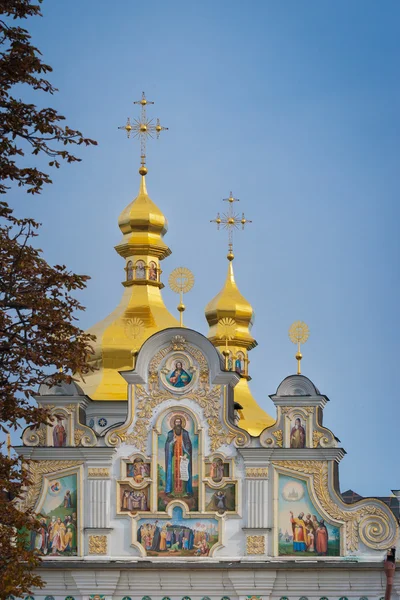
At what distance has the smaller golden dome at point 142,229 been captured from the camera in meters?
54.6

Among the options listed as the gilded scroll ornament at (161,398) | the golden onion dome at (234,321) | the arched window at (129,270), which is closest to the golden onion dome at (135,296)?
the arched window at (129,270)

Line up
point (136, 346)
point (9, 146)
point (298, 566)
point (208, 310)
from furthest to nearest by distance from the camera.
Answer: point (208, 310)
point (136, 346)
point (298, 566)
point (9, 146)

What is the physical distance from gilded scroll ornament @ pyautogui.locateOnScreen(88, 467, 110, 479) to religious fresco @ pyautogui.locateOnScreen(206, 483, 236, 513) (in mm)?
2179

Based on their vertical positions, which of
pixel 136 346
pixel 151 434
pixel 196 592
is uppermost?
pixel 136 346

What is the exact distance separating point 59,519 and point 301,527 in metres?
5.11

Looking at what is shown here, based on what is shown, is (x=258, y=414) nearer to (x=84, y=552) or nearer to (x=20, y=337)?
(x=84, y=552)

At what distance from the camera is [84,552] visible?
43.0m

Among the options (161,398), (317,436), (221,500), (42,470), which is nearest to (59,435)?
(42,470)

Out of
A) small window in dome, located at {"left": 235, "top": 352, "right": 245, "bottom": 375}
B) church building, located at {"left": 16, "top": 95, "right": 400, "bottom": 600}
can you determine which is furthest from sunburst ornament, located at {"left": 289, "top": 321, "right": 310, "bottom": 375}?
small window in dome, located at {"left": 235, "top": 352, "right": 245, "bottom": 375}

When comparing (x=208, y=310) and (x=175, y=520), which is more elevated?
(x=208, y=310)

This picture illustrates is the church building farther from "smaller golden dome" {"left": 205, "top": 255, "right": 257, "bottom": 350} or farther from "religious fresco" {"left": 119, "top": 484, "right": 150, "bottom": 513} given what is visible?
"smaller golden dome" {"left": 205, "top": 255, "right": 257, "bottom": 350}

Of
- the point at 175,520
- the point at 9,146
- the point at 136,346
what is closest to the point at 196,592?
the point at 175,520

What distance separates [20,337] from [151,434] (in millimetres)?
14918

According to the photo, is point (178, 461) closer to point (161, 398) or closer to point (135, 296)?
point (161, 398)
